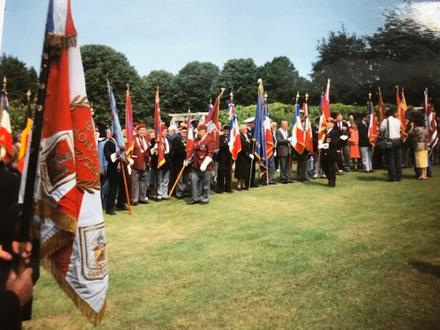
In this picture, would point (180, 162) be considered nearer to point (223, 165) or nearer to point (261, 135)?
point (223, 165)

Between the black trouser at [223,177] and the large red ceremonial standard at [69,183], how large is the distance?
30.9 ft

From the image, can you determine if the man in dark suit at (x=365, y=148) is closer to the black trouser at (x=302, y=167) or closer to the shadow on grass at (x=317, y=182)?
the shadow on grass at (x=317, y=182)

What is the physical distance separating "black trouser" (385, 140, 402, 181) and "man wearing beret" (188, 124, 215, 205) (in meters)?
5.86

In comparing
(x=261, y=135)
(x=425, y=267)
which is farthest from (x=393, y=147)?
(x=425, y=267)

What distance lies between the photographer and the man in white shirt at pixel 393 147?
40.6 feet

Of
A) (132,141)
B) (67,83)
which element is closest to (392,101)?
(132,141)

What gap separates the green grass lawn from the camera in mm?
4227

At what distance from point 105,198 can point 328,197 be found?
6.02m

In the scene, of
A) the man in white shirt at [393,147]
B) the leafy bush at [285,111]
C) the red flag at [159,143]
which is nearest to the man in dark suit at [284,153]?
the man in white shirt at [393,147]

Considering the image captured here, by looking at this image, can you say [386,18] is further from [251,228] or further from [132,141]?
[132,141]

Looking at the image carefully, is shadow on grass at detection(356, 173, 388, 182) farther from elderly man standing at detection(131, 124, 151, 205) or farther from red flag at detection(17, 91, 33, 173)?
red flag at detection(17, 91, 33, 173)

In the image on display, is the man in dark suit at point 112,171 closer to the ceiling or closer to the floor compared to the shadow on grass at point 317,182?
closer to the ceiling

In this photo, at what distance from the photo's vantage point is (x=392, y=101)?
1794cm

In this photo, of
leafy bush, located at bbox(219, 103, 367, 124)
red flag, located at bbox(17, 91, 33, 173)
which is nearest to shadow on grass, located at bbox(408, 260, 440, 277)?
red flag, located at bbox(17, 91, 33, 173)
